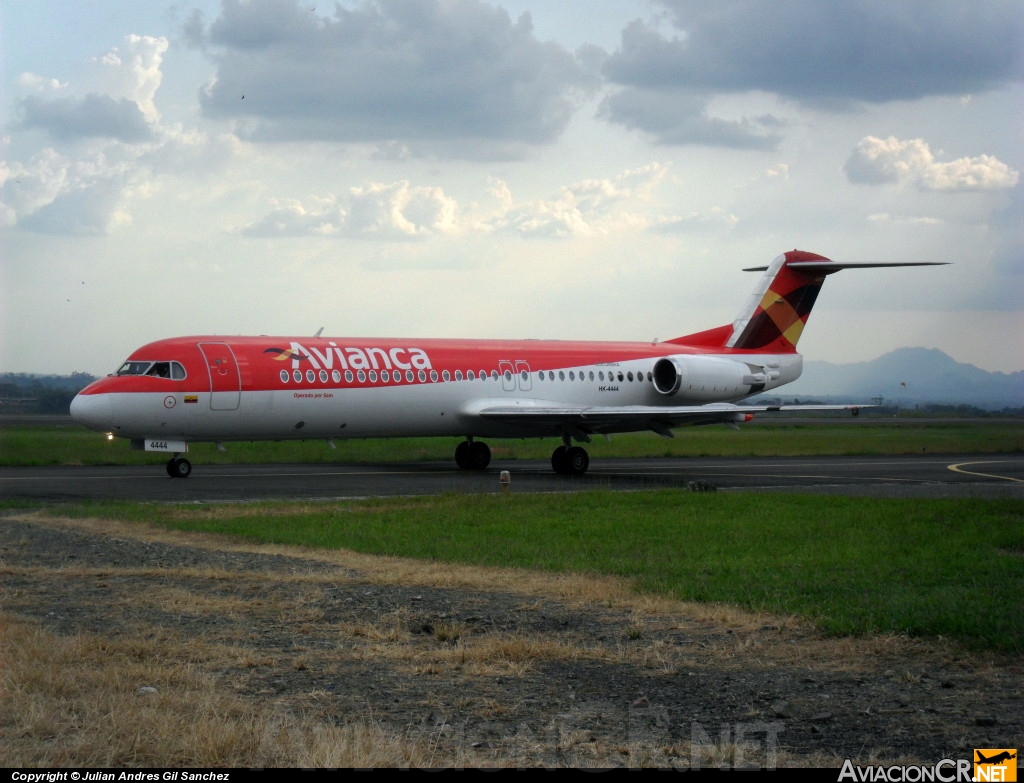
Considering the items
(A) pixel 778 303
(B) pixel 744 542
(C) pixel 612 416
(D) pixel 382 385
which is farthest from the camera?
(A) pixel 778 303

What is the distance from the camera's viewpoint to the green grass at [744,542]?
9.77m

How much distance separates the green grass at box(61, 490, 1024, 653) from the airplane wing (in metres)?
6.57

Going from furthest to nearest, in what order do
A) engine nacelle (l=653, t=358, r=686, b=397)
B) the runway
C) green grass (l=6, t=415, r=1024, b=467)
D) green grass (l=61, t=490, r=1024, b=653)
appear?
green grass (l=6, t=415, r=1024, b=467), engine nacelle (l=653, t=358, r=686, b=397), the runway, green grass (l=61, t=490, r=1024, b=653)

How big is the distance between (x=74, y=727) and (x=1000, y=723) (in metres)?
5.03

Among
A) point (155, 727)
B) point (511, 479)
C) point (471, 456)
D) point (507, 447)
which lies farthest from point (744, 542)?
point (507, 447)

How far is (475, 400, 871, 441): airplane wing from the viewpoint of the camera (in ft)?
90.8

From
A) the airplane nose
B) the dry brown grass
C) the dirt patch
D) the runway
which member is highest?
the airplane nose

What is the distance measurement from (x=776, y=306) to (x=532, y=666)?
27.6 metres

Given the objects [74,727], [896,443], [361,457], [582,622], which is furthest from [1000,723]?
[896,443]

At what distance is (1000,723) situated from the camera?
627 cm

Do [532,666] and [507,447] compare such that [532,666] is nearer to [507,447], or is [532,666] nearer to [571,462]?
[571,462]

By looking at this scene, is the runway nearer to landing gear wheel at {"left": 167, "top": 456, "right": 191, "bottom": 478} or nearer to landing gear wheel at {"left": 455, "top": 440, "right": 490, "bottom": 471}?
landing gear wheel at {"left": 167, "top": 456, "right": 191, "bottom": 478}

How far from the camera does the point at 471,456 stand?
1206 inches

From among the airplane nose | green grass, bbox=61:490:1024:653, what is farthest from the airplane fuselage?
green grass, bbox=61:490:1024:653
